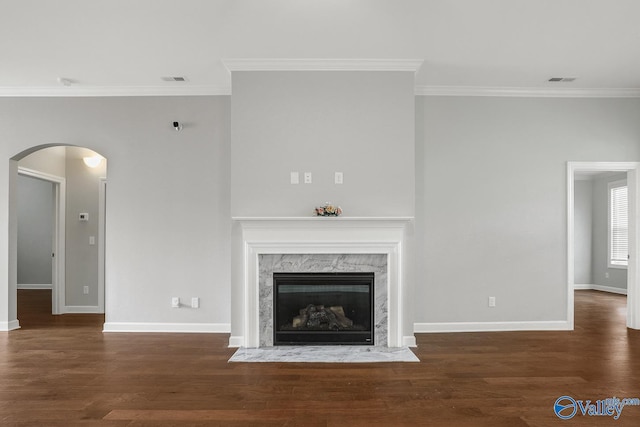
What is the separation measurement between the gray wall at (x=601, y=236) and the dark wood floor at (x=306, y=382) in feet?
14.3

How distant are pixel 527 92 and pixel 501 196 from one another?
129 centimetres

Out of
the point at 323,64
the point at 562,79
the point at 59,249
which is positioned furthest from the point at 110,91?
the point at 562,79

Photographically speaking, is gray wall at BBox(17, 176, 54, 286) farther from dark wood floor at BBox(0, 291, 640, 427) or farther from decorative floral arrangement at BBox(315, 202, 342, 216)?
decorative floral arrangement at BBox(315, 202, 342, 216)

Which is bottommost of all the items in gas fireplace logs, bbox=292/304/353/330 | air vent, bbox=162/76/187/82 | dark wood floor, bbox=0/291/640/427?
dark wood floor, bbox=0/291/640/427

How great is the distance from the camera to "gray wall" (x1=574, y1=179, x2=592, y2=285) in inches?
345

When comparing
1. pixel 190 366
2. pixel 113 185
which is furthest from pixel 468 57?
pixel 113 185

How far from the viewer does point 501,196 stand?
4914 mm

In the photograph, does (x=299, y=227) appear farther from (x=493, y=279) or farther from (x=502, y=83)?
(x=502, y=83)

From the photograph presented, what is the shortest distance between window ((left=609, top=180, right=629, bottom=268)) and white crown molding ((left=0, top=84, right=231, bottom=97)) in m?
7.78

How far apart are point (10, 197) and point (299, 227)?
3.73m

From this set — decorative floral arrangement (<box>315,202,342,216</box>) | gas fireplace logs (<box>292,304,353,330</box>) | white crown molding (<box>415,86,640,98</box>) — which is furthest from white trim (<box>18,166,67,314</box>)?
white crown molding (<box>415,86,640,98</box>)

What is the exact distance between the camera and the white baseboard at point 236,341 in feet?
13.7

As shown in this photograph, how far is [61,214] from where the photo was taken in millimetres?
5926

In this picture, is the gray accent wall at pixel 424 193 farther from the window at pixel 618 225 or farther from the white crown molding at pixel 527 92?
the window at pixel 618 225
